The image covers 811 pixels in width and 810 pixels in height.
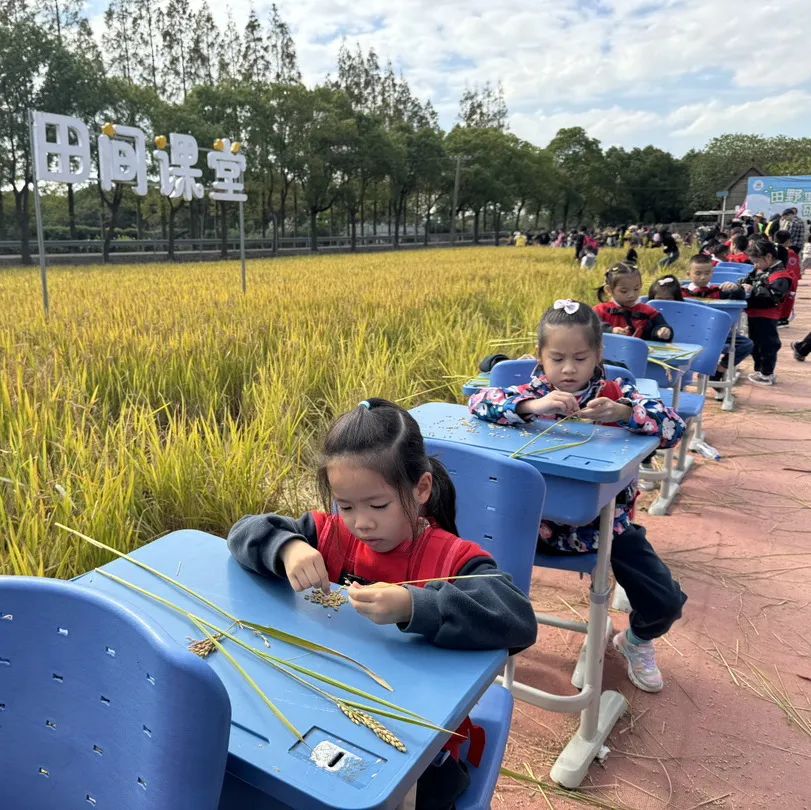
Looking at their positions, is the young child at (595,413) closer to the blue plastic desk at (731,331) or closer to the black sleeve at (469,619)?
the black sleeve at (469,619)

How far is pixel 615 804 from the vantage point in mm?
1732

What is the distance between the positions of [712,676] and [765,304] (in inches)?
180

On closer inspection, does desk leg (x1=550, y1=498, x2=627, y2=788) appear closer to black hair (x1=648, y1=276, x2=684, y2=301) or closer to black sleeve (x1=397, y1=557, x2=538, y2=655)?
black sleeve (x1=397, y1=557, x2=538, y2=655)

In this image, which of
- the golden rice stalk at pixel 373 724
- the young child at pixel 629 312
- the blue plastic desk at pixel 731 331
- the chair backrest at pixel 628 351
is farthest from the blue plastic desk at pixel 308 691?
the blue plastic desk at pixel 731 331

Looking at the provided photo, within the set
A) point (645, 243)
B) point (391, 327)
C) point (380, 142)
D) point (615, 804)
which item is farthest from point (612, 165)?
point (615, 804)

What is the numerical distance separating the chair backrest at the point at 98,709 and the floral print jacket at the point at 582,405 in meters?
1.36

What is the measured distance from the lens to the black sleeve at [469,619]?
0.99 metres

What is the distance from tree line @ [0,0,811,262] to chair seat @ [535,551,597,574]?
2201 centimetres

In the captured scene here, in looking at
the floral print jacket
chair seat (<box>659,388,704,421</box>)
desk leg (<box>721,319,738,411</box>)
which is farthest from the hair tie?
desk leg (<box>721,319,738,411</box>)

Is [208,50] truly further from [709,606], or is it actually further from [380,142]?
[709,606]

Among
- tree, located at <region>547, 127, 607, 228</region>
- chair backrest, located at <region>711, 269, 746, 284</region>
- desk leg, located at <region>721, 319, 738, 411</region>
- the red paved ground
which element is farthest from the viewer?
tree, located at <region>547, 127, 607, 228</region>

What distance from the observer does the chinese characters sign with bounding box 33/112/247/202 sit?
5.83m

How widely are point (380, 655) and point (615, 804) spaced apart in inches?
45.6

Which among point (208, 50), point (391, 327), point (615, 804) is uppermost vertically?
point (208, 50)
